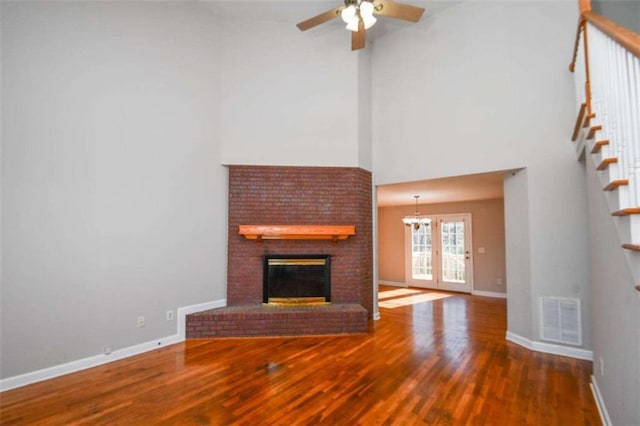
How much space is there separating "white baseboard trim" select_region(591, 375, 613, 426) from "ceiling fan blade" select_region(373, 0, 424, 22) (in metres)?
3.96

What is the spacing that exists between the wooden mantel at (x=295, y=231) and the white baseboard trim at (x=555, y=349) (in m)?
2.59

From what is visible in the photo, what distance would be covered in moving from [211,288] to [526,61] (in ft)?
17.3

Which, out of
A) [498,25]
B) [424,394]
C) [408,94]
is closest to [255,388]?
[424,394]

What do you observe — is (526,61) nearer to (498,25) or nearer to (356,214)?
(498,25)

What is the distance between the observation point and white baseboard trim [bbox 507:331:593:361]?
3425 mm

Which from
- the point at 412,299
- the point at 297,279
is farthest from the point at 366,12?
the point at 412,299

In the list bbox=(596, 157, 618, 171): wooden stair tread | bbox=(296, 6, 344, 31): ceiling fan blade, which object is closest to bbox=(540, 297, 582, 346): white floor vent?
bbox=(596, 157, 618, 171): wooden stair tread

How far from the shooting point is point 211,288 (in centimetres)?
441

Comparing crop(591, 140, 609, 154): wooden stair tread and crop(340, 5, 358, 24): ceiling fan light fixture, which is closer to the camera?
crop(591, 140, 609, 154): wooden stair tread

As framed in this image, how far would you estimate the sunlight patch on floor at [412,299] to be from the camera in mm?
6129

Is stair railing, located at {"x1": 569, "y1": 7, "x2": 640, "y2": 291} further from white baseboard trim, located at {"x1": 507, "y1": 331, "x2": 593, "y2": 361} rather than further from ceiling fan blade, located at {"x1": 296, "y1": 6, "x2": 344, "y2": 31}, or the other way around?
white baseboard trim, located at {"x1": 507, "y1": 331, "x2": 593, "y2": 361}

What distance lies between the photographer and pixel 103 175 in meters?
3.35

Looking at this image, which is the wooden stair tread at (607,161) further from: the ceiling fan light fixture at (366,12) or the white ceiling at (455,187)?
the ceiling fan light fixture at (366,12)

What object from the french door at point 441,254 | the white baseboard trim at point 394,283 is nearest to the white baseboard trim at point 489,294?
the french door at point 441,254
